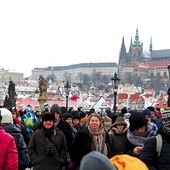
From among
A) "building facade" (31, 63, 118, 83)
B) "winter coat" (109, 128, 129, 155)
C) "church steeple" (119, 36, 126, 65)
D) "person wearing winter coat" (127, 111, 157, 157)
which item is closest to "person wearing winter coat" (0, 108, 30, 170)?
"person wearing winter coat" (127, 111, 157, 157)

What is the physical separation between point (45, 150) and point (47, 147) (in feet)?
0.15

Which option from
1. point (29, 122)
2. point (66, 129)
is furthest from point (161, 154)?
point (29, 122)

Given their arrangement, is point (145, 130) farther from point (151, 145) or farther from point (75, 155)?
point (151, 145)

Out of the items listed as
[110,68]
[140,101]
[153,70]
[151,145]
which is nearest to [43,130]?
[151,145]

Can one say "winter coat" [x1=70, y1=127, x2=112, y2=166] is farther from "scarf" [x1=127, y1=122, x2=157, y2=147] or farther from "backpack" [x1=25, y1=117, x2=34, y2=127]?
"backpack" [x1=25, y1=117, x2=34, y2=127]

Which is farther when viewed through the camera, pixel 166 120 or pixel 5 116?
pixel 5 116

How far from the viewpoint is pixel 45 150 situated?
570 centimetres

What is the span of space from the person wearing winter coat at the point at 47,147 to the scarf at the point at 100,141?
1.61 ft

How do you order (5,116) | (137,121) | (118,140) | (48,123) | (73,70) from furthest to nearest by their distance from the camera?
1. (73,70)
2. (118,140)
3. (48,123)
4. (5,116)
5. (137,121)

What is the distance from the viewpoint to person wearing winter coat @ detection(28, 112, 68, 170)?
5.66 metres

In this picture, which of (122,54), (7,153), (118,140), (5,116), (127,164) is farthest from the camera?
(122,54)

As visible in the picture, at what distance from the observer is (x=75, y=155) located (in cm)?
428

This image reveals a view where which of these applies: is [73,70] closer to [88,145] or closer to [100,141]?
[100,141]

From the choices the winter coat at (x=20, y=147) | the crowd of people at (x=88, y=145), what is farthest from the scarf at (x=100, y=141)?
the winter coat at (x=20, y=147)
